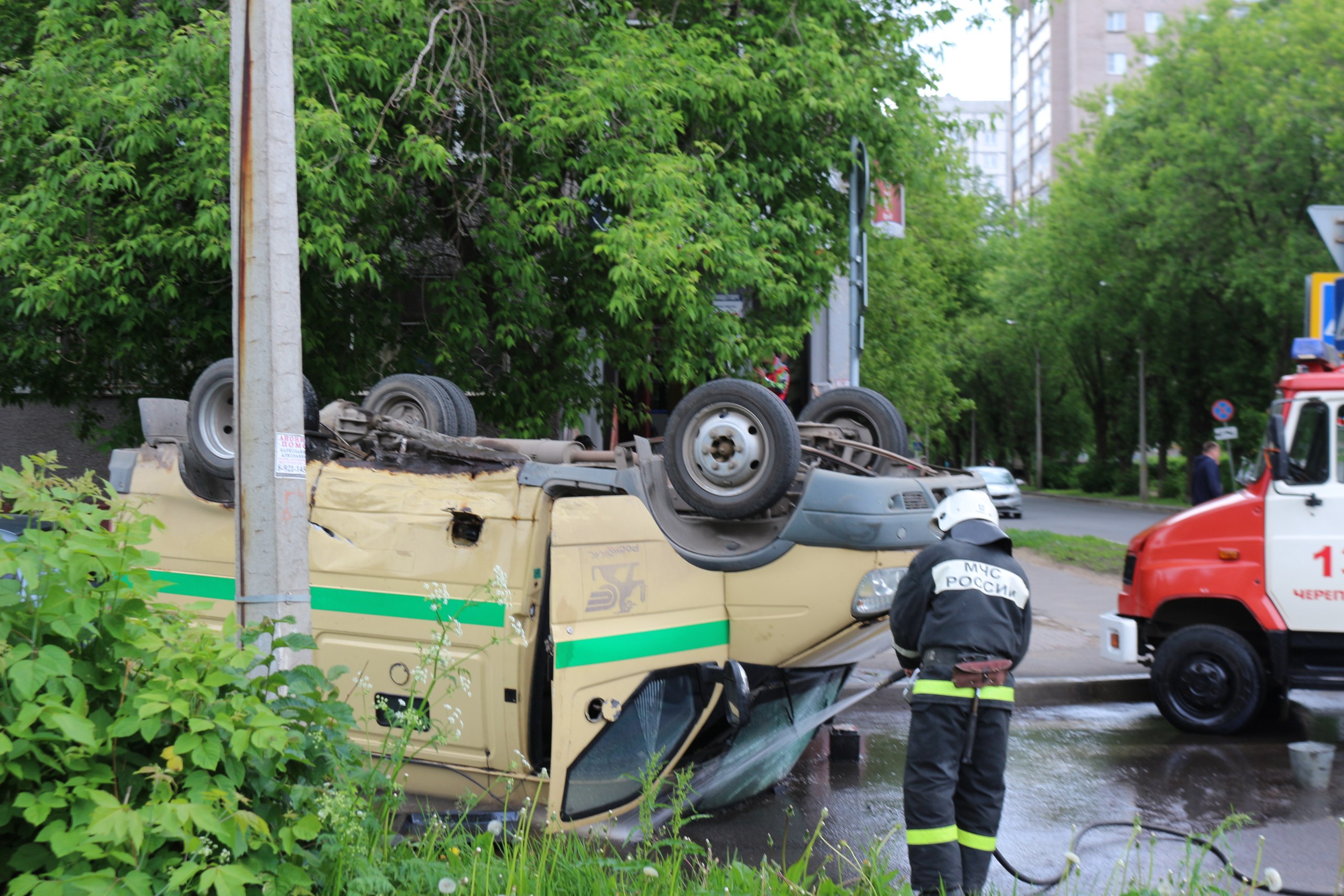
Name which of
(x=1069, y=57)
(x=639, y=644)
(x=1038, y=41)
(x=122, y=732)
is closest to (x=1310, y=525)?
(x=639, y=644)

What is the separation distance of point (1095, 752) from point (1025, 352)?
4567cm

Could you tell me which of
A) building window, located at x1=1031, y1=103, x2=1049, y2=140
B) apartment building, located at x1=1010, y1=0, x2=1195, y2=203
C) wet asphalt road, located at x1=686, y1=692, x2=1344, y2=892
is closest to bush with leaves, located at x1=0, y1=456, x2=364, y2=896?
wet asphalt road, located at x1=686, y1=692, x2=1344, y2=892

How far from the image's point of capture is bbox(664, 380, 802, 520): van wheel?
5004mm

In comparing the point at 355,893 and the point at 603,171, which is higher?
the point at 603,171

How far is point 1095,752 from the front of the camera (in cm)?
755

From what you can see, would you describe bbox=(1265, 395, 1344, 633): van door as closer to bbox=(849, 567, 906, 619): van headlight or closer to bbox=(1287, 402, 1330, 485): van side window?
bbox=(1287, 402, 1330, 485): van side window

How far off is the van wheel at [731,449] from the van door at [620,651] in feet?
0.93

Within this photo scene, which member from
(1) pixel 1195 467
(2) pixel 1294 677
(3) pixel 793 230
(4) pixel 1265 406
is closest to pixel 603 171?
(3) pixel 793 230

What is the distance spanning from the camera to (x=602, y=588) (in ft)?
15.8

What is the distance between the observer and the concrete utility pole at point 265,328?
3732mm

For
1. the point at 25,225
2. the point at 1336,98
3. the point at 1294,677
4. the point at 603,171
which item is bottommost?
the point at 1294,677

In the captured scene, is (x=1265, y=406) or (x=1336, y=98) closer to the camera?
(x=1336, y=98)

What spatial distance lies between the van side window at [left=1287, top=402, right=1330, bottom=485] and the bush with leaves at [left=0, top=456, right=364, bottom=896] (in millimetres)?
6705

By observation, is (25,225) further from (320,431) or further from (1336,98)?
(1336,98)
